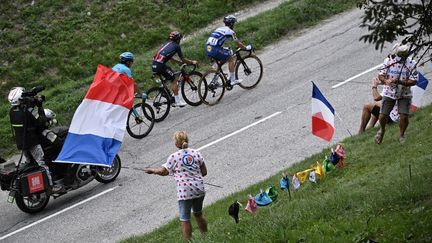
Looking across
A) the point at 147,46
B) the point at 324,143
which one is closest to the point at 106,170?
the point at 324,143

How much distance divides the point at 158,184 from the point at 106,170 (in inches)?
45.4

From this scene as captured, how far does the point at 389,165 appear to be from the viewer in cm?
998

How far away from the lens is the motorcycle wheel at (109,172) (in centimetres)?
1331

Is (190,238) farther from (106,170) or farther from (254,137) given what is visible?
(254,137)

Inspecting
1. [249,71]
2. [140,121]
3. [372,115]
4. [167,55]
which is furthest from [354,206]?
[249,71]

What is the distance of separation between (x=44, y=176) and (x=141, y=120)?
362cm

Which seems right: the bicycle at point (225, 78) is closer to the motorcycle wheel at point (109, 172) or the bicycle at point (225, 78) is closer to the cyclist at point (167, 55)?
the cyclist at point (167, 55)

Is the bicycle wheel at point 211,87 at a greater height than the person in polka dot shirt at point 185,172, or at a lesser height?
lesser

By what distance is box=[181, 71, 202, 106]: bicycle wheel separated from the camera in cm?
1652

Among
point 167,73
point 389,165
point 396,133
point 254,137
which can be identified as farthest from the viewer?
point 167,73

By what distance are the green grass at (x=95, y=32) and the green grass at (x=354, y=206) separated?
8521 millimetres

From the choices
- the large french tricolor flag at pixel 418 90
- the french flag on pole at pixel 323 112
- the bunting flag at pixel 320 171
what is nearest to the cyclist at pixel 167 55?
the french flag on pole at pixel 323 112

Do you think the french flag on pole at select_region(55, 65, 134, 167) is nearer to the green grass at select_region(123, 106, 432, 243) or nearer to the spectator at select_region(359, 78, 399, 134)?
the green grass at select_region(123, 106, 432, 243)

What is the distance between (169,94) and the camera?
16.2 meters
